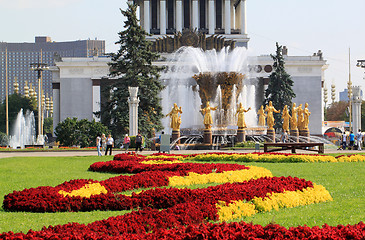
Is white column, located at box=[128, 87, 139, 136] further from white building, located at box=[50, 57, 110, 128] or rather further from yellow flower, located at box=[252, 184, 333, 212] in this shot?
white building, located at box=[50, 57, 110, 128]

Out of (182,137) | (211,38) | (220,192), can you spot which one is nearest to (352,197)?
(220,192)

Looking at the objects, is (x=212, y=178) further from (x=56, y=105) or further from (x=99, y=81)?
(x=56, y=105)

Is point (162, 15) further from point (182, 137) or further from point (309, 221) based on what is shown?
point (309, 221)

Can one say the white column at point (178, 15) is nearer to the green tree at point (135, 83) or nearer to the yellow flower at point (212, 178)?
the green tree at point (135, 83)

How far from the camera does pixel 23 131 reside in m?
54.0

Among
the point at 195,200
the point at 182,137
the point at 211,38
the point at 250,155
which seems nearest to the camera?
the point at 195,200

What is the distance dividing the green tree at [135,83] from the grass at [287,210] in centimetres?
1865

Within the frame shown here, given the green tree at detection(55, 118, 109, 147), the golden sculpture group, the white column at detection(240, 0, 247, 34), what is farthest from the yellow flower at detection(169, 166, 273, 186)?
the white column at detection(240, 0, 247, 34)

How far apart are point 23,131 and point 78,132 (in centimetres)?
2700

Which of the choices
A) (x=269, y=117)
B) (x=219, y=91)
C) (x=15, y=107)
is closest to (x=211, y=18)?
(x=15, y=107)

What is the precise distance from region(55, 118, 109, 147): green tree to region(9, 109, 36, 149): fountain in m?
17.5

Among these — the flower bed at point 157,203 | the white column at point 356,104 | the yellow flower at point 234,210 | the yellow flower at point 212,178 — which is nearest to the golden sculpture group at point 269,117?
the white column at point 356,104

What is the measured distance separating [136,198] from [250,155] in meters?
9.53

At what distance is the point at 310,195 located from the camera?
789 centimetres
